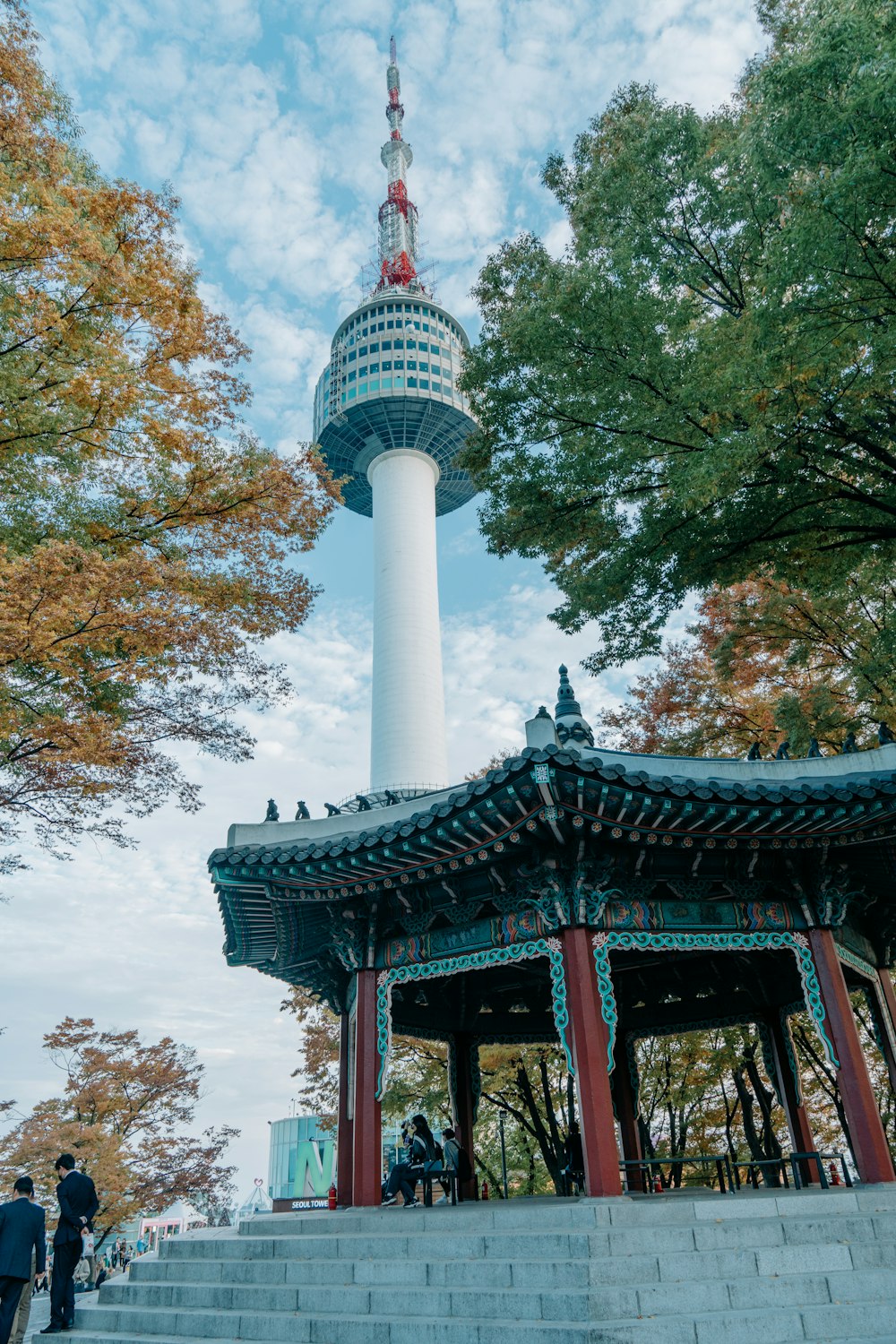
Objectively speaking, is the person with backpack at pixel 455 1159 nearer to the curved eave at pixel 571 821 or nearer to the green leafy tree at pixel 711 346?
the curved eave at pixel 571 821

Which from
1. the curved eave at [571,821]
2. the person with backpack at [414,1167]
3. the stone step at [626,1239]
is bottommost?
the stone step at [626,1239]

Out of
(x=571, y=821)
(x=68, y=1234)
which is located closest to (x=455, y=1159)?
(x=68, y=1234)

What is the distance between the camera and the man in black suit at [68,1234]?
8.64 m

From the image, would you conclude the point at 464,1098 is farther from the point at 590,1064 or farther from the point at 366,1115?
the point at 590,1064

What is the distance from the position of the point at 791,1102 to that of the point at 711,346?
10719 millimetres

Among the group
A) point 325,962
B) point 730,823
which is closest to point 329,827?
point 325,962

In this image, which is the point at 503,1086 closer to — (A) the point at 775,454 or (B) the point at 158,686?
(B) the point at 158,686

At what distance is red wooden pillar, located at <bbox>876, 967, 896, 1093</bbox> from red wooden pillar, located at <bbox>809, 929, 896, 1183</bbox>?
105 inches

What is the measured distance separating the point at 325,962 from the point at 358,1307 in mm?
6349

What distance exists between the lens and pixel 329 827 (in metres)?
12.0

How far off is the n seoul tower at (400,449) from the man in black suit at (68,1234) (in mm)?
35821

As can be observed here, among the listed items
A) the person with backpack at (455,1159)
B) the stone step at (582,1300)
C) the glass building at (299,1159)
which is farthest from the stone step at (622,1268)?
the glass building at (299,1159)

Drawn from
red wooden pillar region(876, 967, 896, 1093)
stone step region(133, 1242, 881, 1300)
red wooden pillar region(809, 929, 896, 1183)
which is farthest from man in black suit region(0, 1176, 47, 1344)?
red wooden pillar region(876, 967, 896, 1093)

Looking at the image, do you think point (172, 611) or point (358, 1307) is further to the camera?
point (172, 611)
